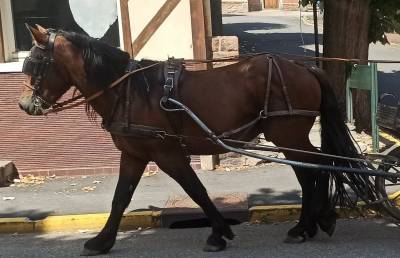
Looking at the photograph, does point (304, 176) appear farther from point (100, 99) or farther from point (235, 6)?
point (235, 6)

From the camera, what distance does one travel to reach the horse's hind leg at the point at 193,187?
15.8ft

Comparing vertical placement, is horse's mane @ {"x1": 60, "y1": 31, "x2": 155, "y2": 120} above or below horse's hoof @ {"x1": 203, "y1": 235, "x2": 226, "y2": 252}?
above

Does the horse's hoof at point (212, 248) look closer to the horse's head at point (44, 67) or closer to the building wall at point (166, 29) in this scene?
the horse's head at point (44, 67)

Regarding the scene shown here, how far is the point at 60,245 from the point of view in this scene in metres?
5.61

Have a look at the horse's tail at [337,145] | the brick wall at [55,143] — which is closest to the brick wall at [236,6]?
the brick wall at [55,143]

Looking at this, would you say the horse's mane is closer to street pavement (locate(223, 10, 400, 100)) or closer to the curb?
the curb

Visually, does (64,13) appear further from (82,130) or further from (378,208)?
(378,208)

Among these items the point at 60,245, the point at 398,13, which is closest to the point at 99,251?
the point at 60,245

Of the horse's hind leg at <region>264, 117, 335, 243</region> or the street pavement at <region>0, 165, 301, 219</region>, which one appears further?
the street pavement at <region>0, 165, 301, 219</region>

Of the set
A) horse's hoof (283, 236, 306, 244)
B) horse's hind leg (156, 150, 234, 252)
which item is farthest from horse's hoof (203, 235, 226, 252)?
horse's hoof (283, 236, 306, 244)

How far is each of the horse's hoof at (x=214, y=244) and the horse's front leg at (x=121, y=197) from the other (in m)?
0.76

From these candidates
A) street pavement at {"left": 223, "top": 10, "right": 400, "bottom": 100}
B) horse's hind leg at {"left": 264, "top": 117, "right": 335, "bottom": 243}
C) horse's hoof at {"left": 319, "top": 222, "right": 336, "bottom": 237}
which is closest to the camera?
horse's hind leg at {"left": 264, "top": 117, "right": 335, "bottom": 243}

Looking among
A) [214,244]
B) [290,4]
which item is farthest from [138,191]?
[290,4]

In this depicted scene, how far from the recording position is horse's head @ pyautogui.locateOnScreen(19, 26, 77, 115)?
466 cm
